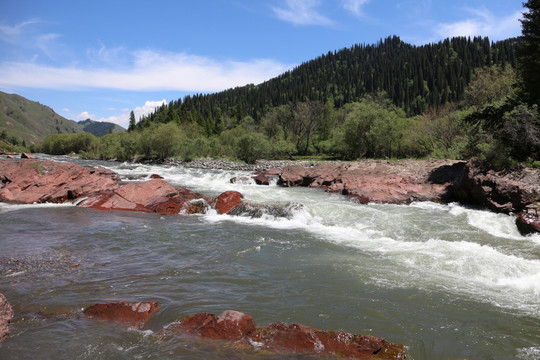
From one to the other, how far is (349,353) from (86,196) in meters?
17.8

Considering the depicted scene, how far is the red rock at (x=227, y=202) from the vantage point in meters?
16.1


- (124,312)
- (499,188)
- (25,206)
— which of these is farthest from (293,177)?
(124,312)

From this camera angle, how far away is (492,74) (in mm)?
Answer: 35594

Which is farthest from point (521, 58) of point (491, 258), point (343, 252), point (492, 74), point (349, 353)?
point (349, 353)

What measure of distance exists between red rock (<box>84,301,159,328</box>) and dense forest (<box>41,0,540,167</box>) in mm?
18425

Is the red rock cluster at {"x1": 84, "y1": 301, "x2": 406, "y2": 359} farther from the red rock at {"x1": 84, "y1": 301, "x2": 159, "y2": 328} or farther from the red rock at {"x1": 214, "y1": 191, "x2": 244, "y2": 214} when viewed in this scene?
the red rock at {"x1": 214, "y1": 191, "x2": 244, "y2": 214}

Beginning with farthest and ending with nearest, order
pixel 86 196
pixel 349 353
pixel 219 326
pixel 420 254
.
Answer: pixel 86 196, pixel 420 254, pixel 219 326, pixel 349 353

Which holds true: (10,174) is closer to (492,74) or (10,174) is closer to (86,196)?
(86,196)

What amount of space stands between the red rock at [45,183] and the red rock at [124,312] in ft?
48.9

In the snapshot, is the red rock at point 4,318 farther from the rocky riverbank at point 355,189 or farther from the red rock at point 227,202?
the red rock at point 227,202

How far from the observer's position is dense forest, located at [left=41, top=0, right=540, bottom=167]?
66.7 feet

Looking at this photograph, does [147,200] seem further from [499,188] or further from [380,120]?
[380,120]

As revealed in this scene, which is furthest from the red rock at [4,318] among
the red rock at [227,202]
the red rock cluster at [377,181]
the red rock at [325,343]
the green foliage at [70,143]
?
the green foliage at [70,143]

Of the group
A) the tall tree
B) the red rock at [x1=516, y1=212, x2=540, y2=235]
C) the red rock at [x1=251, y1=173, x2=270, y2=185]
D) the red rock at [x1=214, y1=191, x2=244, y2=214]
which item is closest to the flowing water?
the red rock at [x1=516, y1=212, x2=540, y2=235]
